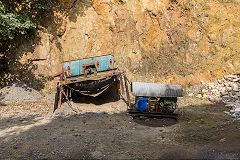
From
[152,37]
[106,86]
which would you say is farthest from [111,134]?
[152,37]

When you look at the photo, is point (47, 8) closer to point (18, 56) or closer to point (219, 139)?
point (18, 56)

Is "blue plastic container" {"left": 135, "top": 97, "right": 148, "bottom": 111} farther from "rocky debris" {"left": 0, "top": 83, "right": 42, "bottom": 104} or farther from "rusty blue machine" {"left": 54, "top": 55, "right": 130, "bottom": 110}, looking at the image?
"rocky debris" {"left": 0, "top": 83, "right": 42, "bottom": 104}

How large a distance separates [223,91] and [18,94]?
673 inches

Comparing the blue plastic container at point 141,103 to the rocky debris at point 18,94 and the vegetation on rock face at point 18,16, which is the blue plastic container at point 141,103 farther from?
the vegetation on rock face at point 18,16

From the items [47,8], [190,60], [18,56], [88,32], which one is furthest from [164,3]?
[18,56]

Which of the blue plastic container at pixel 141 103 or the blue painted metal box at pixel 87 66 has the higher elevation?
the blue painted metal box at pixel 87 66

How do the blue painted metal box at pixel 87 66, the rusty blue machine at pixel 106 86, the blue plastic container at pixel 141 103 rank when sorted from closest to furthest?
the rusty blue machine at pixel 106 86
the blue plastic container at pixel 141 103
the blue painted metal box at pixel 87 66

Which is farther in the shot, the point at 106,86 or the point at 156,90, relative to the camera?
the point at 106,86

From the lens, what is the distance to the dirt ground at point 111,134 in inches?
252

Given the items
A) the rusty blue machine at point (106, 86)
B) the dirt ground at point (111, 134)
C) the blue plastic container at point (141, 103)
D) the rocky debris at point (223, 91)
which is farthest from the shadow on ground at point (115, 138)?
the rocky debris at point (223, 91)

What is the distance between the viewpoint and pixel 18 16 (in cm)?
1477

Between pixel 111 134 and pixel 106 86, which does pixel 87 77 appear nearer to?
pixel 106 86

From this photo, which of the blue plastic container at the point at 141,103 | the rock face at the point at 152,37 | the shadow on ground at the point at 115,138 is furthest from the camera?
the rock face at the point at 152,37

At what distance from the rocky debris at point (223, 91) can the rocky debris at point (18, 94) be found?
1390 cm
